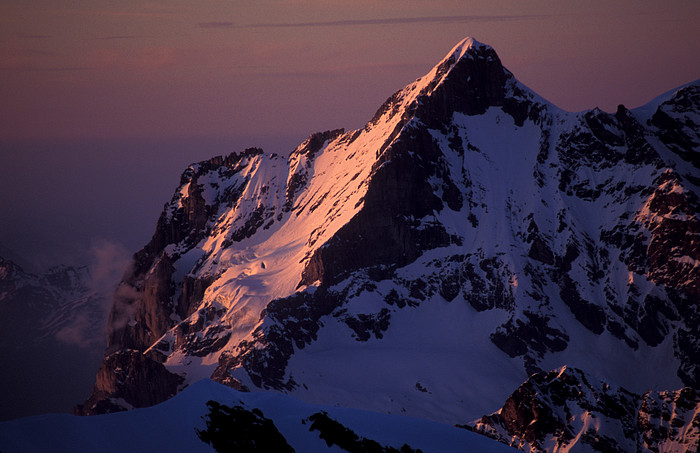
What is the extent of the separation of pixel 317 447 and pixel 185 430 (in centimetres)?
1592

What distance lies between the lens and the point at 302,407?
120 meters

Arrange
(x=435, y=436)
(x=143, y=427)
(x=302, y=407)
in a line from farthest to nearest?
(x=435, y=436), (x=302, y=407), (x=143, y=427)

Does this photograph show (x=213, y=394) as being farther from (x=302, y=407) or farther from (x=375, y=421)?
(x=375, y=421)

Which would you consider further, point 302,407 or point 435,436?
point 435,436

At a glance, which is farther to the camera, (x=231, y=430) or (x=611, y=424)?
(x=611, y=424)

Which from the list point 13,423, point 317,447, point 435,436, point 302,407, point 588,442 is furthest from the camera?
point 588,442

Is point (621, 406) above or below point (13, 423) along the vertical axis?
above

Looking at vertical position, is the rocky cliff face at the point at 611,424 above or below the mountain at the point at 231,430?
above

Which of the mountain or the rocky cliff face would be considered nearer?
the mountain

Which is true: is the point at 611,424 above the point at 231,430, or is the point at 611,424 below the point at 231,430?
above

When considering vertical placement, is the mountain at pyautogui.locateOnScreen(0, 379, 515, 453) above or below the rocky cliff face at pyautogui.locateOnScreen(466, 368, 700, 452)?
below

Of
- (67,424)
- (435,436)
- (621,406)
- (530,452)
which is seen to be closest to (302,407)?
(435,436)

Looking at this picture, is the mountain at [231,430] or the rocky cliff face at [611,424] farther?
the rocky cliff face at [611,424]

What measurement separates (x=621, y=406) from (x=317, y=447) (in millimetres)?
103557
